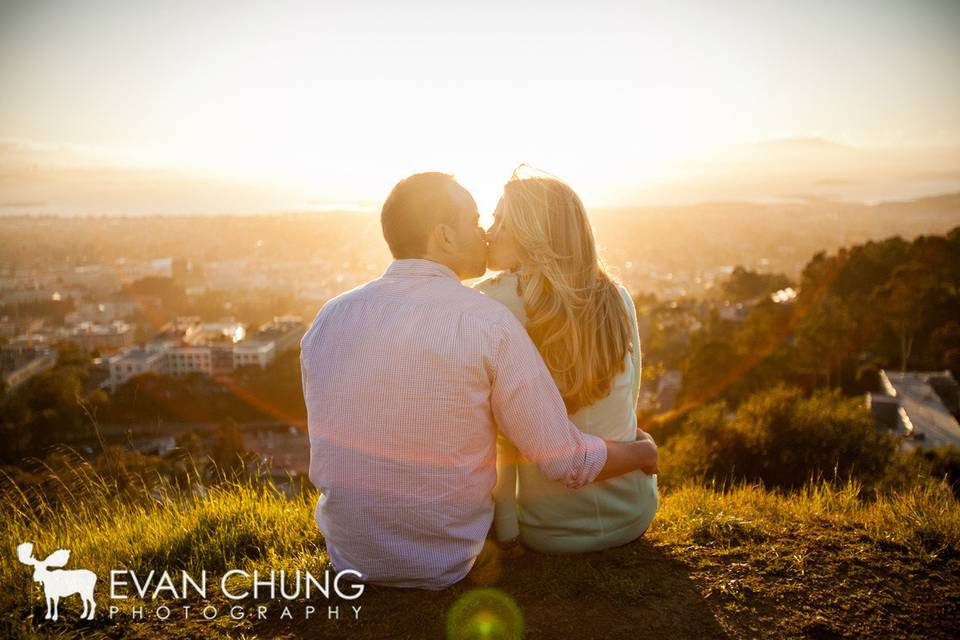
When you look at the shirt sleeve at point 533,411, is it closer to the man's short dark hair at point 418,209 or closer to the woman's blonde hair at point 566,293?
the woman's blonde hair at point 566,293

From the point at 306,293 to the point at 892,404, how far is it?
1647 inches

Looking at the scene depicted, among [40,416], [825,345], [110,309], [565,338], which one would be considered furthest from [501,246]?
[110,309]

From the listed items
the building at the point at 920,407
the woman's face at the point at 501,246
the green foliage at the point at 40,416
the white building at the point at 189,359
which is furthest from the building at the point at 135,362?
the building at the point at 920,407

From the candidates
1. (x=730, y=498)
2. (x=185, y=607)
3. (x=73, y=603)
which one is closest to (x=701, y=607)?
(x=730, y=498)

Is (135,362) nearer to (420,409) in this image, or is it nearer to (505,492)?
(505,492)

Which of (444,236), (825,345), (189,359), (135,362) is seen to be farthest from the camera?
(189,359)

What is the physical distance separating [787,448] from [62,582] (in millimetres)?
8912

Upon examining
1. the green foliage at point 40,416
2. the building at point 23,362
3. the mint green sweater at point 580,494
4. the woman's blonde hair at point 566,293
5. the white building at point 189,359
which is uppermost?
the woman's blonde hair at point 566,293

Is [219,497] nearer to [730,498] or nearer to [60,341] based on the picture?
[730,498]

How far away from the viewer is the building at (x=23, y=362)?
1933 cm

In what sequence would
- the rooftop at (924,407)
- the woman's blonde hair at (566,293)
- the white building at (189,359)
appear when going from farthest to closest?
the white building at (189,359)
the rooftop at (924,407)
the woman's blonde hair at (566,293)

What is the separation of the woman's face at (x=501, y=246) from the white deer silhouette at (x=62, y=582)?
2153 mm

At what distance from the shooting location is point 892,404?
53.9ft

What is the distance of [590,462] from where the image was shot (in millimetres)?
2402
